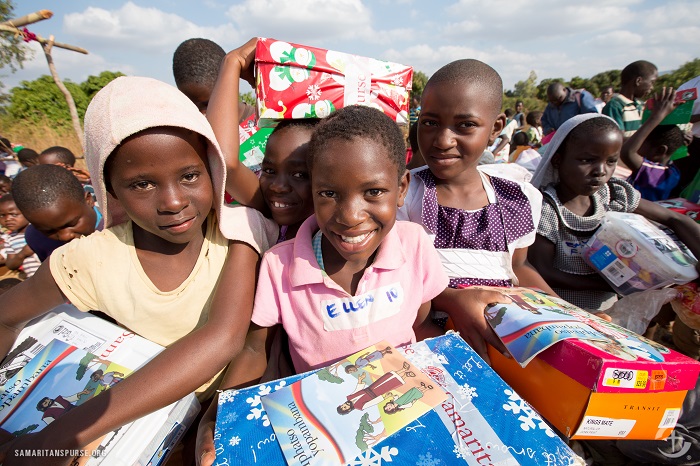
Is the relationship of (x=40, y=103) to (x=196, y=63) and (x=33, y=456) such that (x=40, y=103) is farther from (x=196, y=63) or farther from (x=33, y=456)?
(x=33, y=456)

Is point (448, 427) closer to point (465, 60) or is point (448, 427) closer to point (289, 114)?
point (289, 114)

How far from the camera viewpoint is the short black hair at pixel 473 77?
64.1 inches

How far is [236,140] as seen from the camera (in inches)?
58.1

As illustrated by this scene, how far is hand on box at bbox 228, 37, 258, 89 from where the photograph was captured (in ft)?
5.07

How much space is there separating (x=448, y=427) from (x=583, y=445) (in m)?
1.42

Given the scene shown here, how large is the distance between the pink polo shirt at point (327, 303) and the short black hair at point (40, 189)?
183 centimetres

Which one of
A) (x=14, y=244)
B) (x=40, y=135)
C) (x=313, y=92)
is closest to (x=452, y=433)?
(x=313, y=92)

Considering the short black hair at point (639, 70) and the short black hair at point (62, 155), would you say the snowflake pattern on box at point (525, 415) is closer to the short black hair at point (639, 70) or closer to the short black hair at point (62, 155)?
the short black hair at point (639, 70)

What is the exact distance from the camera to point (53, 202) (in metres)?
2.26

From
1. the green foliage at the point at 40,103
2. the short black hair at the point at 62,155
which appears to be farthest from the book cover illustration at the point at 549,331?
the green foliage at the point at 40,103

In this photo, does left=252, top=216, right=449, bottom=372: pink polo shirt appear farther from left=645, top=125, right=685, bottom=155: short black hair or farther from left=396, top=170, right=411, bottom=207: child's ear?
left=645, top=125, right=685, bottom=155: short black hair

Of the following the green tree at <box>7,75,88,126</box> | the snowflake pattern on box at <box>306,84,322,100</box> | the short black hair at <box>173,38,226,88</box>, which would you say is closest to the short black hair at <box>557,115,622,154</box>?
the snowflake pattern on box at <box>306,84,322,100</box>

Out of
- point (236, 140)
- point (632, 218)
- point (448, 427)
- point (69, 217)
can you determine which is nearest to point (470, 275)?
point (448, 427)

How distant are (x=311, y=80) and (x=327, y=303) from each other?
953mm
